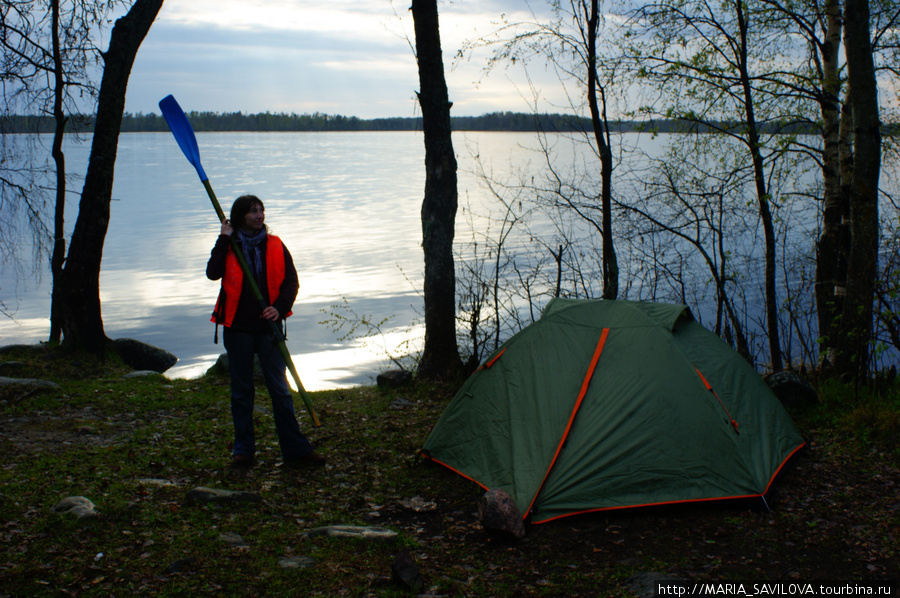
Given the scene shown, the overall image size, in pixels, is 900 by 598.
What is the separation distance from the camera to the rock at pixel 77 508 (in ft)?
13.4

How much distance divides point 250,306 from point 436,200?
11.8 feet

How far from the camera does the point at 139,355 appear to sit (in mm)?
10508

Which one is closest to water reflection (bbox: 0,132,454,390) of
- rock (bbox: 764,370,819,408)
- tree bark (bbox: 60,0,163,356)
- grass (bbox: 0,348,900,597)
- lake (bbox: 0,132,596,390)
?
lake (bbox: 0,132,596,390)

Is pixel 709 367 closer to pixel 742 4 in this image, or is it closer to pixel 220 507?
pixel 220 507

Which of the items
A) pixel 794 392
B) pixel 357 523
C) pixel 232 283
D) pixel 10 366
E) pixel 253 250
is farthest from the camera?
pixel 10 366

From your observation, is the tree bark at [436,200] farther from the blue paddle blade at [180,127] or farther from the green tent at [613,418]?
the blue paddle blade at [180,127]

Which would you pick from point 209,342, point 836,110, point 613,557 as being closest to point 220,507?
point 613,557

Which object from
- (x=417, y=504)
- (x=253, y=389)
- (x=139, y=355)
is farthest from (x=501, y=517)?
(x=139, y=355)

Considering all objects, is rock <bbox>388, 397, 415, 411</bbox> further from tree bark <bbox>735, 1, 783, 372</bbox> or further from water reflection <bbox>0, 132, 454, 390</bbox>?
tree bark <bbox>735, 1, 783, 372</bbox>

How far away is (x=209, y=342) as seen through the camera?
14.6 m

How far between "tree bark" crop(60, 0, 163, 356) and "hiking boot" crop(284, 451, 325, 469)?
16.2 feet

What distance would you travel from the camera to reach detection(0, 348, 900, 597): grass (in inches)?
146

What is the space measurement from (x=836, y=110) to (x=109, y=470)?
1001 cm

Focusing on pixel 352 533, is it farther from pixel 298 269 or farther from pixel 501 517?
pixel 298 269
